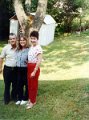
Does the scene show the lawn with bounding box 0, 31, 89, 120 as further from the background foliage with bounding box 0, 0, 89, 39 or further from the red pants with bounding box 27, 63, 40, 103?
the background foliage with bounding box 0, 0, 89, 39

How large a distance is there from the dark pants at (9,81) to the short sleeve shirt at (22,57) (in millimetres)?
→ 178

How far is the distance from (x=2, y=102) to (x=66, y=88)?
183 centimetres

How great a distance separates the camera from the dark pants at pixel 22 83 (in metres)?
7.89

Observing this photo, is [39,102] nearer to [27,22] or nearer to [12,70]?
[12,70]

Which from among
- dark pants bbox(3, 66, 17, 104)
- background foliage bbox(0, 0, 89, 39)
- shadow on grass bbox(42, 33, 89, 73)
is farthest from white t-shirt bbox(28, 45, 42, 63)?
background foliage bbox(0, 0, 89, 39)

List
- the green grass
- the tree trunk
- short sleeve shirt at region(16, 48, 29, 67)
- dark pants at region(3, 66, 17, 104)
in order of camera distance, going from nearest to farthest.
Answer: the green grass → short sleeve shirt at region(16, 48, 29, 67) → dark pants at region(3, 66, 17, 104) → the tree trunk

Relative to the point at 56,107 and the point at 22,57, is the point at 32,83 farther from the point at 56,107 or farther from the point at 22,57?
the point at 56,107

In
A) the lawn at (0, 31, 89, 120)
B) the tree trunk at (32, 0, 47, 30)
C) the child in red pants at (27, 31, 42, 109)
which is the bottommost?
the lawn at (0, 31, 89, 120)

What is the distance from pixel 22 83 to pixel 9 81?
0.29 m

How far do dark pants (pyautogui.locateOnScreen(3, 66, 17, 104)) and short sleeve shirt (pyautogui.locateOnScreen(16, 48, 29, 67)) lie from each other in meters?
0.18

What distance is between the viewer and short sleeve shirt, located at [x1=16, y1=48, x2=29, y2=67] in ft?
25.5

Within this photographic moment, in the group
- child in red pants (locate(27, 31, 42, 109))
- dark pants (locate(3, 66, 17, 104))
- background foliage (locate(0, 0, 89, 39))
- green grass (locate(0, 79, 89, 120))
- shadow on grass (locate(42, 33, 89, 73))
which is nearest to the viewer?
green grass (locate(0, 79, 89, 120))

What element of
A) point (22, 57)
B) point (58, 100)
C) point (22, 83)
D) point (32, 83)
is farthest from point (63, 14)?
point (32, 83)

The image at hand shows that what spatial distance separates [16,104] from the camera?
320 inches
